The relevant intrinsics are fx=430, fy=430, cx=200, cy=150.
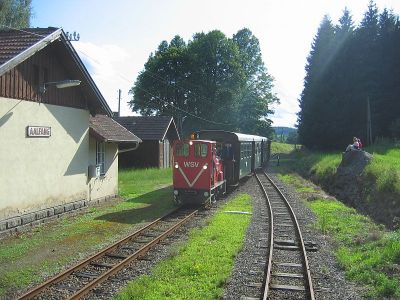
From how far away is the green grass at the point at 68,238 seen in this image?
8.62m

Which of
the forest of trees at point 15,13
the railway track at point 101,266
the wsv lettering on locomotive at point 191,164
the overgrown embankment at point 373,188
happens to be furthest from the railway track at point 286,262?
the forest of trees at point 15,13

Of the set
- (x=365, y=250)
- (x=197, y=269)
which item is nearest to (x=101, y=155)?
(x=197, y=269)

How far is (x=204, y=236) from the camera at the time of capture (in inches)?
461

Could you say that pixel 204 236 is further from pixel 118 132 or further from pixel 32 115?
pixel 118 132

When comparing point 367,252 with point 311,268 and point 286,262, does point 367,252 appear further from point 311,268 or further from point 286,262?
point 286,262

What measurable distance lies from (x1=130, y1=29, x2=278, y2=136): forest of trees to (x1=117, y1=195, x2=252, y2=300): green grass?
43.2 metres

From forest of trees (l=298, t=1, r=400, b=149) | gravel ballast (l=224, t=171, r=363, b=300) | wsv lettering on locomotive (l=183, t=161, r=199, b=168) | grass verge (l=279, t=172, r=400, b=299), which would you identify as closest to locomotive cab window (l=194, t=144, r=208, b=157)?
wsv lettering on locomotive (l=183, t=161, r=199, b=168)

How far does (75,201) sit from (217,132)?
8.34 meters

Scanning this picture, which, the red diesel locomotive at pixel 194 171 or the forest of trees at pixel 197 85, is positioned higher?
the forest of trees at pixel 197 85

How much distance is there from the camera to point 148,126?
3566 centimetres

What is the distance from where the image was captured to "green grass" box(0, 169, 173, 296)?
28.3 feet

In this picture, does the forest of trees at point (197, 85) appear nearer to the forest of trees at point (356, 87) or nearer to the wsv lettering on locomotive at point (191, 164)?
the forest of trees at point (356, 87)

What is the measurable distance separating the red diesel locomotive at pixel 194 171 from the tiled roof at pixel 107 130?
282 cm

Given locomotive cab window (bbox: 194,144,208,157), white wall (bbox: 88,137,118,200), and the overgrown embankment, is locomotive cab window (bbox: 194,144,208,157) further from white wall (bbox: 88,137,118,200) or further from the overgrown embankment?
the overgrown embankment
